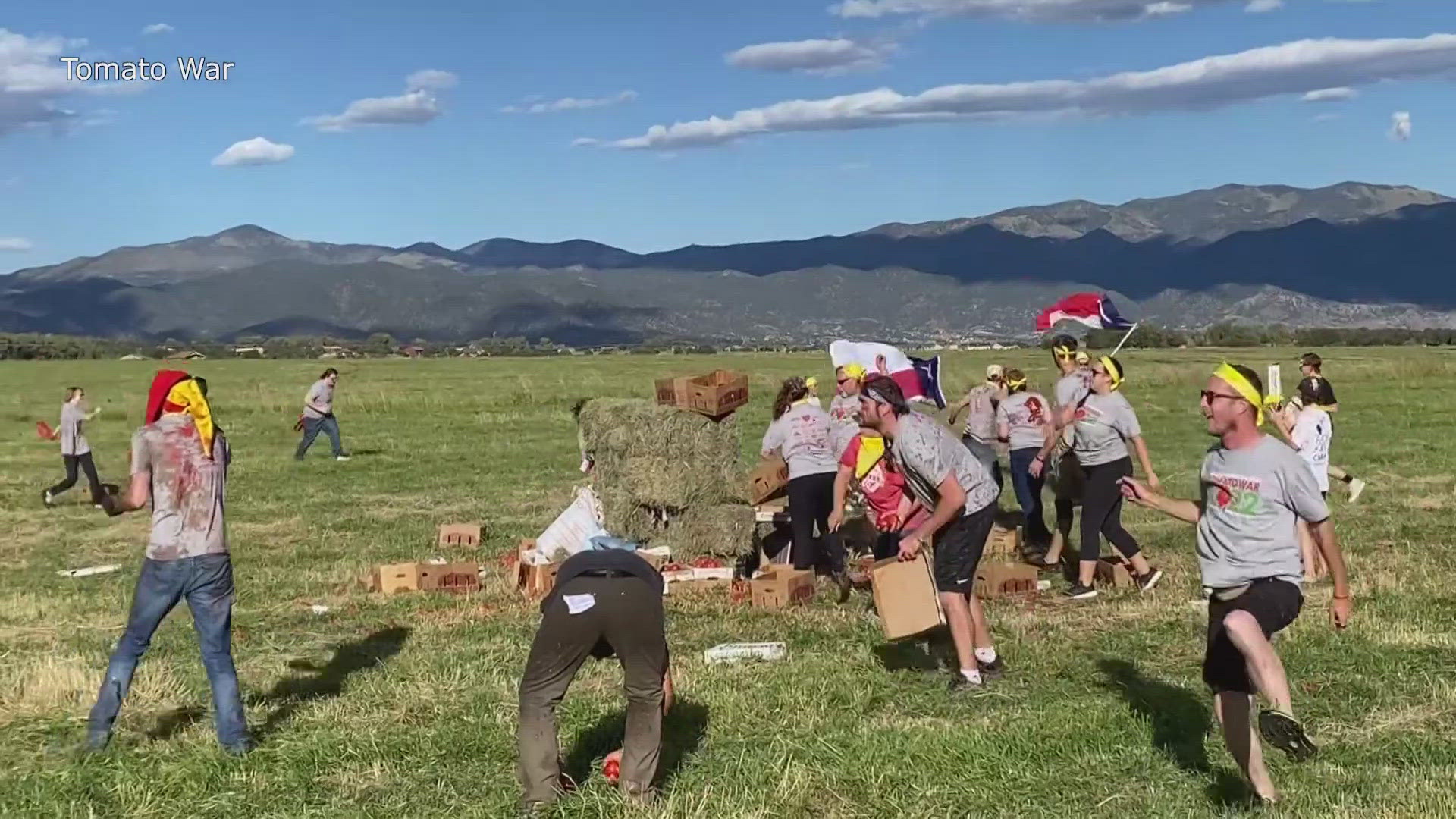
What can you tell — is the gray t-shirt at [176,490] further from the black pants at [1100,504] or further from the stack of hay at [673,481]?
the black pants at [1100,504]

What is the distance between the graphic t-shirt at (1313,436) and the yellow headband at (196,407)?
9.87 m

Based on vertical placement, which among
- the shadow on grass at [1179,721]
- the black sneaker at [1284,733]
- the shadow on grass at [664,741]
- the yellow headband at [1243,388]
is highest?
the yellow headband at [1243,388]

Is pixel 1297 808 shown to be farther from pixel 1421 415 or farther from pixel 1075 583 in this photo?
pixel 1421 415

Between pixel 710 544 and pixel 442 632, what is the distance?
3.25 meters

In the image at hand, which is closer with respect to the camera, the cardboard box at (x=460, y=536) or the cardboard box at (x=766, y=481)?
the cardboard box at (x=766, y=481)

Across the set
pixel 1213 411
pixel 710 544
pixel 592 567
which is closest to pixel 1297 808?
pixel 1213 411

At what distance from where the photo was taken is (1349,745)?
778 cm

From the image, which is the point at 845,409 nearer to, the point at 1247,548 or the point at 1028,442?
the point at 1028,442

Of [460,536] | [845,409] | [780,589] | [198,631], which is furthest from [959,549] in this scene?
[460,536]

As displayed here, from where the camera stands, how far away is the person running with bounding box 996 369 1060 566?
14938 millimetres

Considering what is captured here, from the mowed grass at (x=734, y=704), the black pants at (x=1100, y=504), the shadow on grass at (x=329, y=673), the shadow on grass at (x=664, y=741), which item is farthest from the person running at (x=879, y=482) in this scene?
the shadow on grass at (x=329, y=673)

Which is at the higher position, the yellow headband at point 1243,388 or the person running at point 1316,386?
the yellow headband at point 1243,388

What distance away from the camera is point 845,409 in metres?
13.8

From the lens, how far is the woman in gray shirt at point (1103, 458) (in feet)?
40.5
